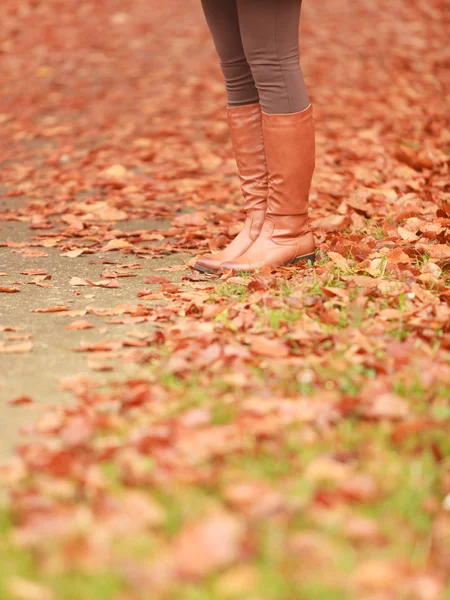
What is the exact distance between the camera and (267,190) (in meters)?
3.39

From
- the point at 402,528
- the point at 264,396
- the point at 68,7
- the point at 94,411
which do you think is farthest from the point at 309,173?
the point at 68,7

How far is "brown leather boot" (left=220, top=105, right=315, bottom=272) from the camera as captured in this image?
3.12 metres

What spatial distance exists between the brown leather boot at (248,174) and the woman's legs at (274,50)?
0.60 feet

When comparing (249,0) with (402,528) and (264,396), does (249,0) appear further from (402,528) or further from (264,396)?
(402,528)

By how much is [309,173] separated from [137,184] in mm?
2110

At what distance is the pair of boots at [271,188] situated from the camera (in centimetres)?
312

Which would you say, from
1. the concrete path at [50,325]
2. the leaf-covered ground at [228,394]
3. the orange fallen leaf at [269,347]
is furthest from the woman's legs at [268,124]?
the orange fallen leaf at [269,347]

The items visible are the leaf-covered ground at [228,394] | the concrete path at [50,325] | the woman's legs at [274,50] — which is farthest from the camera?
the woman's legs at [274,50]

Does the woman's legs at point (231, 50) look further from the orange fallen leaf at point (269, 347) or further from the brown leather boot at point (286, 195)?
the orange fallen leaf at point (269, 347)

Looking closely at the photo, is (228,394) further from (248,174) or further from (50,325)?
(248,174)

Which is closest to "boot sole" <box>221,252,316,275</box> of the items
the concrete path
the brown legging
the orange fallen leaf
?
the concrete path

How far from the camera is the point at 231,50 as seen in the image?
3.25 meters

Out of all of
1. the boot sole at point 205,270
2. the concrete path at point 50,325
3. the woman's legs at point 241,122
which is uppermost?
the woman's legs at point 241,122

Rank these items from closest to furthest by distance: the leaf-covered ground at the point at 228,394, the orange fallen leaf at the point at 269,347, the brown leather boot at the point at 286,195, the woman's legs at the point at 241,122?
the leaf-covered ground at the point at 228,394 → the orange fallen leaf at the point at 269,347 → the brown leather boot at the point at 286,195 → the woman's legs at the point at 241,122
